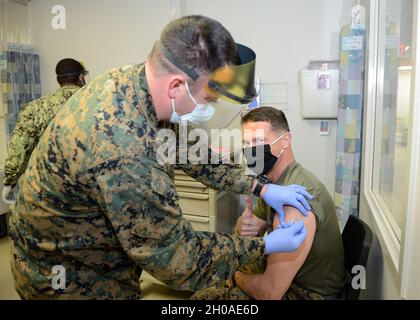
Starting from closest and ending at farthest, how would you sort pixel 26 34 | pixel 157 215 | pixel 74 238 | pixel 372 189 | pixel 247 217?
pixel 157 215, pixel 74 238, pixel 247 217, pixel 372 189, pixel 26 34

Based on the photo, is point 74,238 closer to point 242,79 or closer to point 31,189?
point 31,189

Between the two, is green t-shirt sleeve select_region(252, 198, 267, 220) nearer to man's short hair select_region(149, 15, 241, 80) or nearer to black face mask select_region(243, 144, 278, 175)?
black face mask select_region(243, 144, 278, 175)

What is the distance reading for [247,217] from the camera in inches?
70.3

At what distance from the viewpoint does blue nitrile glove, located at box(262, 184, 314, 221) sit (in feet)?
4.21

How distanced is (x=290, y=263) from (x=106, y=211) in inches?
28.4

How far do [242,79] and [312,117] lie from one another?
1916mm

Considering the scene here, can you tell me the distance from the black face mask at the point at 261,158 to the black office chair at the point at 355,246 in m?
0.44

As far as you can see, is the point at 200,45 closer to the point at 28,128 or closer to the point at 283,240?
the point at 283,240

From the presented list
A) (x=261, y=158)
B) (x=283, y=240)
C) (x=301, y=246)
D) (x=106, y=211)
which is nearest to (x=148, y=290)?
(x=261, y=158)

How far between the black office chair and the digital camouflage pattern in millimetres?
402

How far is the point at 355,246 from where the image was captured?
54.1 inches

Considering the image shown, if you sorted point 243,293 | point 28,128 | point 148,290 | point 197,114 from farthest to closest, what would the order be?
1. point 148,290
2. point 28,128
3. point 243,293
4. point 197,114

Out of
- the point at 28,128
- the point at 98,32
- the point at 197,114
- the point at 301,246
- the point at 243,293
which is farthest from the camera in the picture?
the point at 98,32
